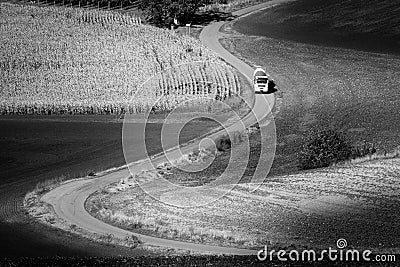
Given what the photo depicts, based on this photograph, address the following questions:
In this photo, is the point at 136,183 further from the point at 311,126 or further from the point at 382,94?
the point at 382,94

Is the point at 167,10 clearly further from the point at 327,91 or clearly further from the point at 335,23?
the point at 327,91

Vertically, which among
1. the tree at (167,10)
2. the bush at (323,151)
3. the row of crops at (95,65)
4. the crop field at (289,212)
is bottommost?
the crop field at (289,212)

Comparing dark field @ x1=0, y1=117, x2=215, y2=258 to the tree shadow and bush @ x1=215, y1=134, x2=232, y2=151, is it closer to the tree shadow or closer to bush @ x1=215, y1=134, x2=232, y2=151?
bush @ x1=215, y1=134, x2=232, y2=151

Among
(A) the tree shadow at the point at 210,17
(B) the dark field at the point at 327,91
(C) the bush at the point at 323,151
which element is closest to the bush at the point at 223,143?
(B) the dark field at the point at 327,91

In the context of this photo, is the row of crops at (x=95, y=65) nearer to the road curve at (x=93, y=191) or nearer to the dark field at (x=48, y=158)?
the dark field at (x=48, y=158)

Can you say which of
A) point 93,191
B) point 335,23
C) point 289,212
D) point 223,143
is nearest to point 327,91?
point 223,143

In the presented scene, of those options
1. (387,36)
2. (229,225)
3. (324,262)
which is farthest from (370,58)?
(324,262)

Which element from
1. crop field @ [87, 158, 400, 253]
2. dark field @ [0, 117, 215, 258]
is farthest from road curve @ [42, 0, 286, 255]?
dark field @ [0, 117, 215, 258]
